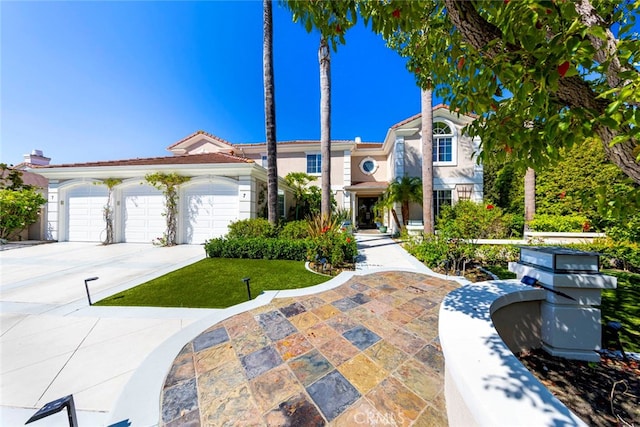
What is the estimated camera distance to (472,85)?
73.7 inches

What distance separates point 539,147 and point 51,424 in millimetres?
4853

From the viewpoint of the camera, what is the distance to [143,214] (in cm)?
1078

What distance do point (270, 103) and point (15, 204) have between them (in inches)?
543

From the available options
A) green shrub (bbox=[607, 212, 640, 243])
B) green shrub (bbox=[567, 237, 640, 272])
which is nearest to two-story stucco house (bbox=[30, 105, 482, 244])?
green shrub (bbox=[607, 212, 640, 243])

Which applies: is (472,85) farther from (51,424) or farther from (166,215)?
(166,215)

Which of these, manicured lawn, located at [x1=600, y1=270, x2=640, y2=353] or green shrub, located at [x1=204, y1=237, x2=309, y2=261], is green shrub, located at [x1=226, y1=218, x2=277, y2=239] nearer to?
green shrub, located at [x1=204, y1=237, x2=309, y2=261]

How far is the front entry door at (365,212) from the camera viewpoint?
58.6 feet

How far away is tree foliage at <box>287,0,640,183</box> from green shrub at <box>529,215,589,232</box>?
11.7 metres

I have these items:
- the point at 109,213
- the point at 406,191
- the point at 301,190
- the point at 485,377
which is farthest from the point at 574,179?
the point at 109,213

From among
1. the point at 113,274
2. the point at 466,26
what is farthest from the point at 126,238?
the point at 466,26

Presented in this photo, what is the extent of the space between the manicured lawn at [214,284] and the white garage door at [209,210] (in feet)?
10.9

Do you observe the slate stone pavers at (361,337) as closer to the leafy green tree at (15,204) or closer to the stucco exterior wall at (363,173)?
the stucco exterior wall at (363,173)

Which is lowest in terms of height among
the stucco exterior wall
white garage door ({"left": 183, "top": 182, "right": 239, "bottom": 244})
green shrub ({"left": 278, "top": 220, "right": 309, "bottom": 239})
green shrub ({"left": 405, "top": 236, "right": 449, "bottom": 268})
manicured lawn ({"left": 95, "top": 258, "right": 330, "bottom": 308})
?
manicured lawn ({"left": 95, "top": 258, "right": 330, "bottom": 308})

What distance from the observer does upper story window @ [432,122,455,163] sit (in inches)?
553
